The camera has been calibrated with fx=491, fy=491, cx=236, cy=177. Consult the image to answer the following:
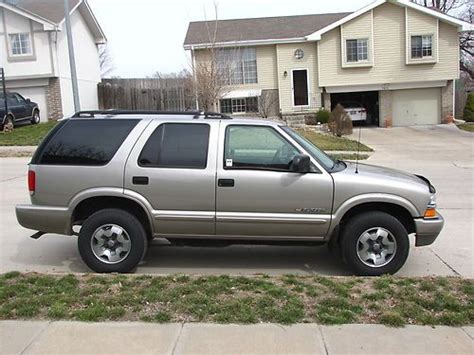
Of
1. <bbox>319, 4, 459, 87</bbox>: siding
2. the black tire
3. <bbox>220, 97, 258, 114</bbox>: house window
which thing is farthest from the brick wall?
the black tire

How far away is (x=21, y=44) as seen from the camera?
86.2ft

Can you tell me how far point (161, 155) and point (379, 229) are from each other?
252cm

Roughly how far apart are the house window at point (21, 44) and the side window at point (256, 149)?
24292mm

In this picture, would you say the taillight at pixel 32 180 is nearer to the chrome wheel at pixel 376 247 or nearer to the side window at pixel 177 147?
the side window at pixel 177 147

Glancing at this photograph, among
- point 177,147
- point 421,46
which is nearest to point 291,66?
point 421,46

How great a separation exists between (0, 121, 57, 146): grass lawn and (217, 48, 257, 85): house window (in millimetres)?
Result: 11454

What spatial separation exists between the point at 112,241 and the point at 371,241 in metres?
2.85

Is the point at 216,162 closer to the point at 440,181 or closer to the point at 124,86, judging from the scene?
the point at 440,181

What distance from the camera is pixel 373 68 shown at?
1179 inches

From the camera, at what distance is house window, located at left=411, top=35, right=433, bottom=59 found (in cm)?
2984

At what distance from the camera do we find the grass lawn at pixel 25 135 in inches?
754

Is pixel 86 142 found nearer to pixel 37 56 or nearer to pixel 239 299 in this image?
pixel 239 299

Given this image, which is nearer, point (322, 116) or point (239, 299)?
point (239, 299)

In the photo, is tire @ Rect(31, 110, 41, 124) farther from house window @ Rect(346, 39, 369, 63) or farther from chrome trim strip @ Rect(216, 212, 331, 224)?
chrome trim strip @ Rect(216, 212, 331, 224)
